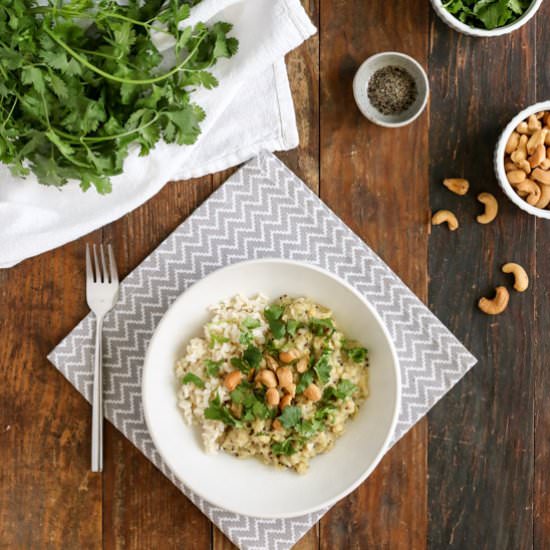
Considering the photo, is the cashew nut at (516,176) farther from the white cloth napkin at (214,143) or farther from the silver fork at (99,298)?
the silver fork at (99,298)

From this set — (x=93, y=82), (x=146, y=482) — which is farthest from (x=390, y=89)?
(x=146, y=482)

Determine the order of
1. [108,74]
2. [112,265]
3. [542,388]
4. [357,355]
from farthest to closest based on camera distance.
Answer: [542,388], [112,265], [357,355], [108,74]

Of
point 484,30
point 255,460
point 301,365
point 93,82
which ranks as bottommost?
point 255,460

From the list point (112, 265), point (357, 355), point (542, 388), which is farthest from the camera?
point (542, 388)

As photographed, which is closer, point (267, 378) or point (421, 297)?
point (267, 378)

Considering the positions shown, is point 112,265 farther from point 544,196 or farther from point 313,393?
point 544,196

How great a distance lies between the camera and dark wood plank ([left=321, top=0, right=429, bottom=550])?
2.21m

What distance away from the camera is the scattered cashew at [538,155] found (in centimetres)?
208

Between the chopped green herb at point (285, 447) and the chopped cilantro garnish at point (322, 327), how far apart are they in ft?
0.91

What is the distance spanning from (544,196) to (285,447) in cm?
96

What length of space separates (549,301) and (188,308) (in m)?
1.04

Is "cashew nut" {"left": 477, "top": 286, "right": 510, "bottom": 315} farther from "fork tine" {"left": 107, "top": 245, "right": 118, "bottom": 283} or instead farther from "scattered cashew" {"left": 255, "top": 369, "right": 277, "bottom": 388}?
"fork tine" {"left": 107, "top": 245, "right": 118, "bottom": 283}

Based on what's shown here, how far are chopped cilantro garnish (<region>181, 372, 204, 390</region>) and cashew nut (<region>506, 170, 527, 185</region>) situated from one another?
38.8 inches

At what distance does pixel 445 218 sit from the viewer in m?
2.20
